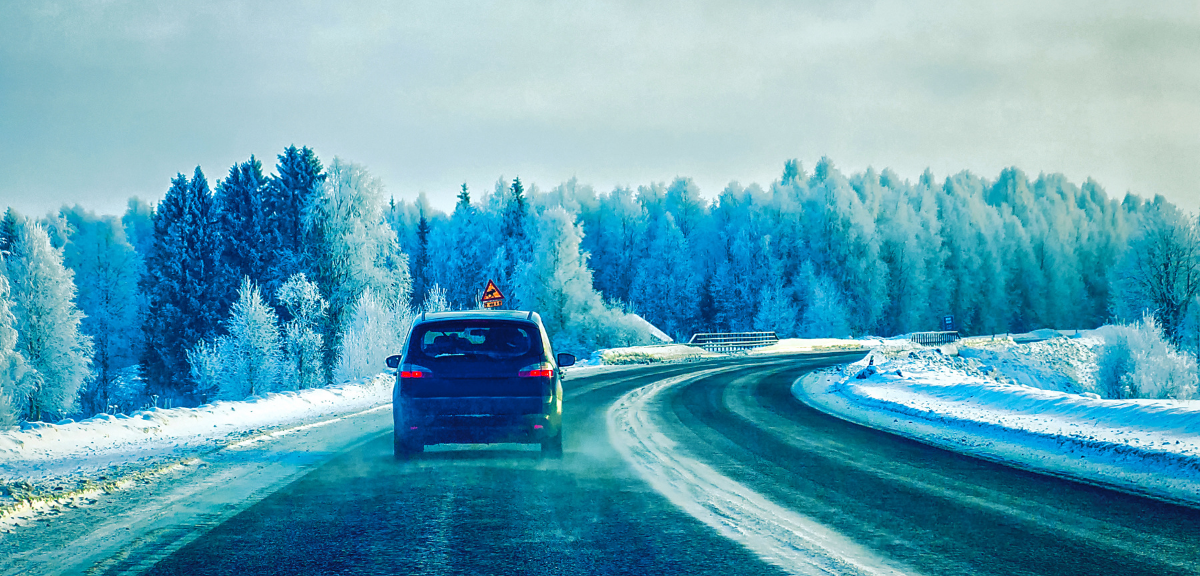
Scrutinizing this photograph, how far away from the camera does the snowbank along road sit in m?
4.96

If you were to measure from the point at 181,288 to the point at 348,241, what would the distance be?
14081 mm

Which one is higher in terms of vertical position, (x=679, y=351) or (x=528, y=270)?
(x=528, y=270)

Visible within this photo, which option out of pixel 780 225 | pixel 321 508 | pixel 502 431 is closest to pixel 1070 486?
pixel 502 431

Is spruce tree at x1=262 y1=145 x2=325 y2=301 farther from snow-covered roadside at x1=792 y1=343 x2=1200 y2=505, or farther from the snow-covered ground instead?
snow-covered roadside at x1=792 y1=343 x2=1200 y2=505

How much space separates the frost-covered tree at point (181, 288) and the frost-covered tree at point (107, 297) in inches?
495

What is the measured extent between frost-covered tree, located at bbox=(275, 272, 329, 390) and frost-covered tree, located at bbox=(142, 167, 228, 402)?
12.3 metres

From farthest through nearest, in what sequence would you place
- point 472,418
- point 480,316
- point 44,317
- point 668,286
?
1. point 668,286
2. point 44,317
3. point 480,316
4. point 472,418

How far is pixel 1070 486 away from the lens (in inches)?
293

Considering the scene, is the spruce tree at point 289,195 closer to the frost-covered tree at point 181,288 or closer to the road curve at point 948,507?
the frost-covered tree at point 181,288

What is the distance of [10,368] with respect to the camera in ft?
138

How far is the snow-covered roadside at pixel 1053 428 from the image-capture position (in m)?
8.03

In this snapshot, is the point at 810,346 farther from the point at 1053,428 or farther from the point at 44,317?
the point at 44,317

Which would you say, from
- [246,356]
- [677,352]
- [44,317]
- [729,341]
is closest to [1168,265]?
[729,341]

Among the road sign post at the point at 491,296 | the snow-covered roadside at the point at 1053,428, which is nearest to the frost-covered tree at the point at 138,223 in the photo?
the road sign post at the point at 491,296
